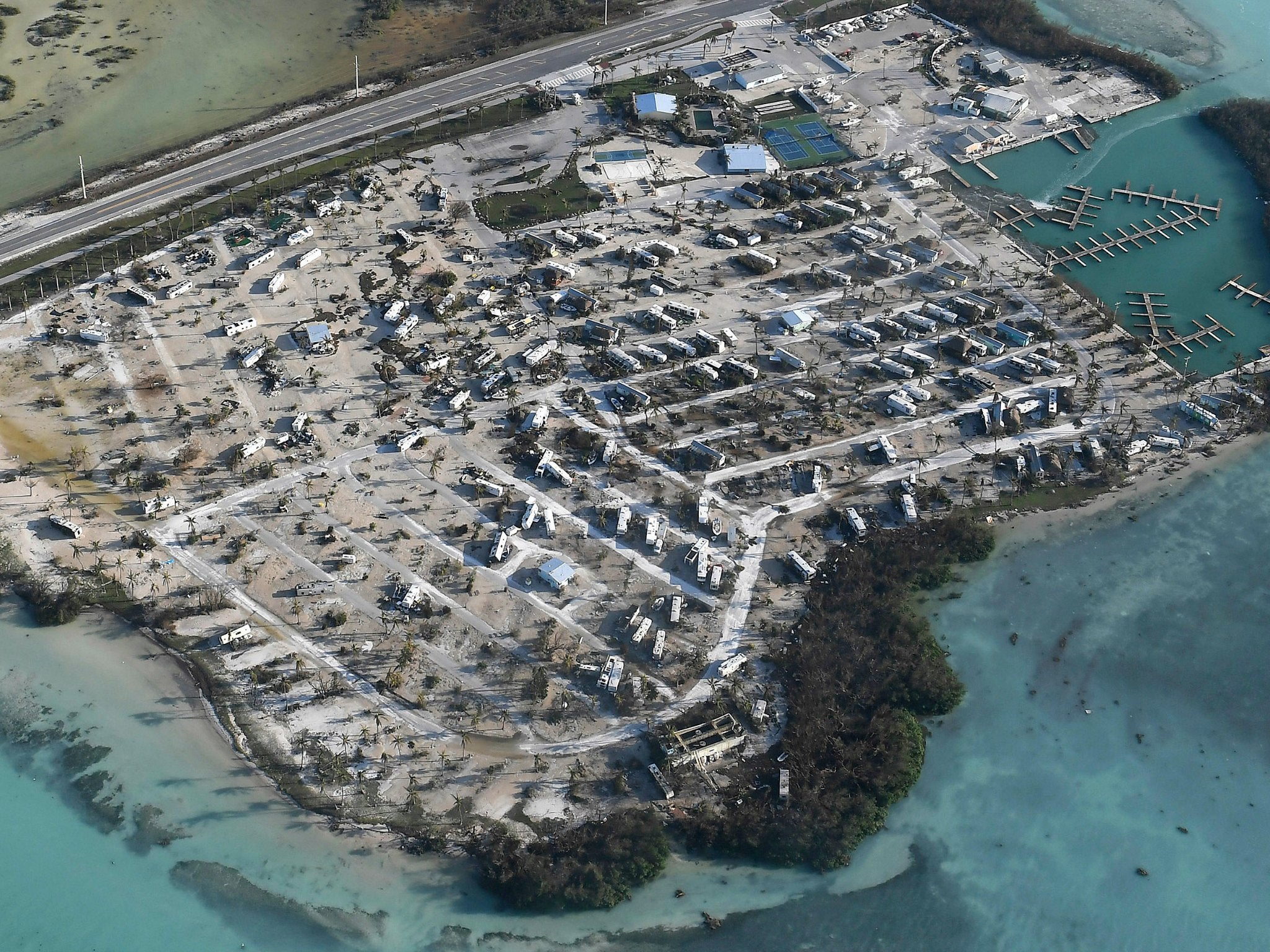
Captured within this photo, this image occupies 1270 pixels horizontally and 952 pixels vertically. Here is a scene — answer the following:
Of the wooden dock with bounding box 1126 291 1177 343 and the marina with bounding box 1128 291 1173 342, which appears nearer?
the wooden dock with bounding box 1126 291 1177 343

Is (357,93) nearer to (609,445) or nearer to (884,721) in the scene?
(609,445)

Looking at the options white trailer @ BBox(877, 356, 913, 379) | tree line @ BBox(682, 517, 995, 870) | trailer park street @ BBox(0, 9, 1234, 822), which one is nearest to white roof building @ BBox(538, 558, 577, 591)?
trailer park street @ BBox(0, 9, 1234, 822)

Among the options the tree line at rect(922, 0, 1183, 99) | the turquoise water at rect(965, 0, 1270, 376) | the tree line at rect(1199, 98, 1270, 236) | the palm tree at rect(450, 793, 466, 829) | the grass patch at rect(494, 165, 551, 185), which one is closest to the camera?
the palm tree at rect(450, 793, 466, 829)

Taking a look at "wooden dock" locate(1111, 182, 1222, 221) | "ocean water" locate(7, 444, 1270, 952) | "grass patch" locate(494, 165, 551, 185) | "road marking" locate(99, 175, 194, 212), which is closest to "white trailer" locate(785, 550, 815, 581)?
"ocean water" locate(7, 444, 1270, 952)

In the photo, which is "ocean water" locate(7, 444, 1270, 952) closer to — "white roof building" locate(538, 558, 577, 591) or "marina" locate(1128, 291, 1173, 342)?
"white roof building" locate(538, 558, 577, 591)

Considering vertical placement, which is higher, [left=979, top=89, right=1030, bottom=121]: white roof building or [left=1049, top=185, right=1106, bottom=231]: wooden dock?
[left=979, top=89, right=1030, bottom=121]: white roof building

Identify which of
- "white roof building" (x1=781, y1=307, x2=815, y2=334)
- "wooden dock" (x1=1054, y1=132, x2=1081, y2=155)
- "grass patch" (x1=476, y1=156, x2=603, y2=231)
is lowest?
"white roof building" (x1=781, y1=307, x2=815, y2=334)

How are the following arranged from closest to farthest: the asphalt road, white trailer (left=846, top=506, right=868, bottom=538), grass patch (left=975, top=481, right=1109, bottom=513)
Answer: white trailer (left=846, top=506, right=868, bottom=538) < grass patch (left=975, top=481, right=1109, bottom=513) < the asphalt road
